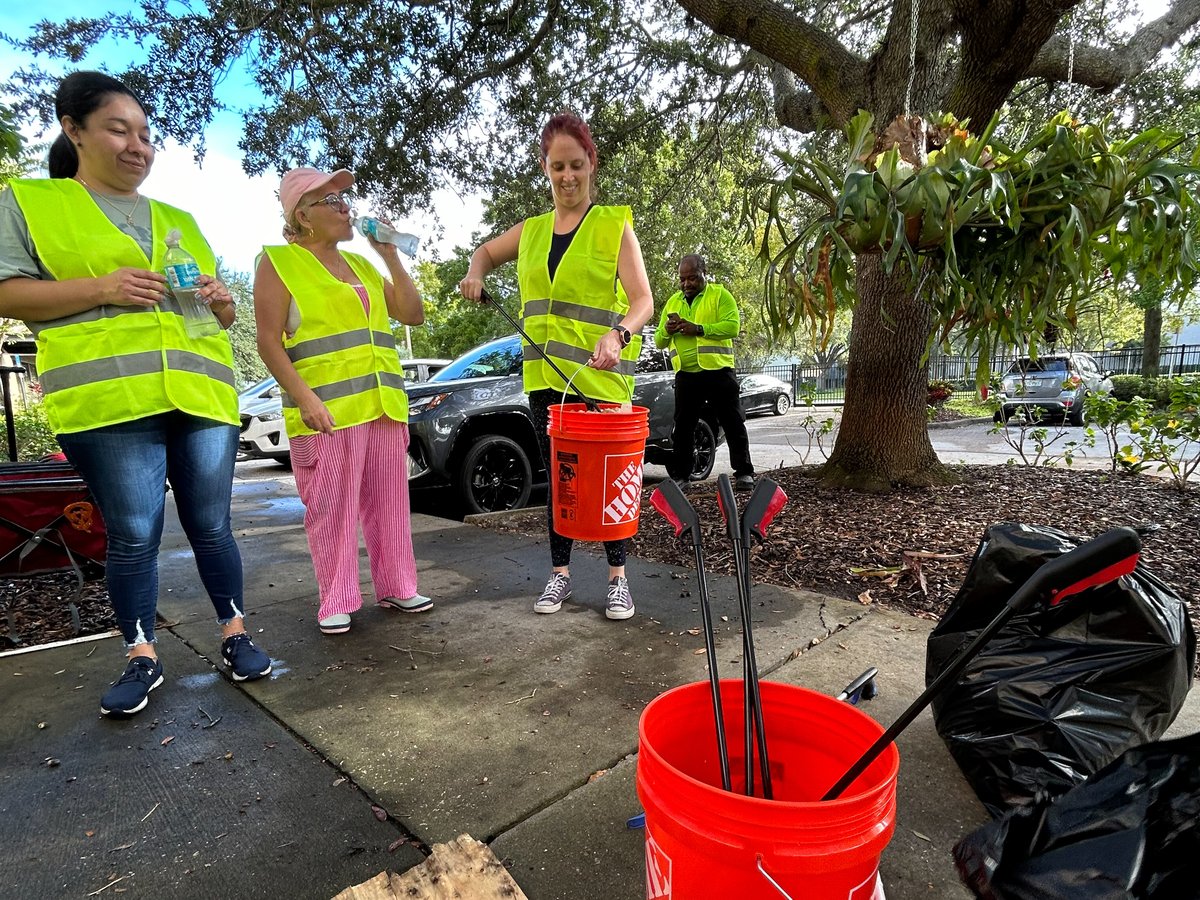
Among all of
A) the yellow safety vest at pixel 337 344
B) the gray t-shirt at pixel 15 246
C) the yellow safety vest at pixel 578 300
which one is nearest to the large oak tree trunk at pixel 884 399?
the yellow safety vest at pixel 578 300

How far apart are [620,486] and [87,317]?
6.28 feet

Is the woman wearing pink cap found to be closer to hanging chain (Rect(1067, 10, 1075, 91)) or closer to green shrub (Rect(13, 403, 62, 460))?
hanging chain (Rect(1067, 10, 1075, 91))

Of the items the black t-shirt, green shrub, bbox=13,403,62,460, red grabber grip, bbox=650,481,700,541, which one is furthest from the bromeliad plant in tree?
green shrub, bbox=13,403,62,460

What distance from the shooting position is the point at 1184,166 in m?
2.33

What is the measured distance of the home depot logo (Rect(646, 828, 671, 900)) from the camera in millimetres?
947

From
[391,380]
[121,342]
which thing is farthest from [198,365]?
[391,380]

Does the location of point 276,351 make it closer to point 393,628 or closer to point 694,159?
point 393,628

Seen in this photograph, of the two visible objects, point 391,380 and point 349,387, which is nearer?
point 349,387

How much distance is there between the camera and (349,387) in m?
2.63

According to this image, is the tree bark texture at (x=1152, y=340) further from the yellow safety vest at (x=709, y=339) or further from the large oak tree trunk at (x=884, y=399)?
the yellow safety vest at (x=709, y=339)

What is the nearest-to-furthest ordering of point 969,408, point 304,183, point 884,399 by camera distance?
point 304,183, point 884,399, point 969,408

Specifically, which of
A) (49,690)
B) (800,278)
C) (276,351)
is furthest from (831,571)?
(49,690)

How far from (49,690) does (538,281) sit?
2.40 m

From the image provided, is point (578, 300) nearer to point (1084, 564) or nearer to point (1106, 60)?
point (1084, 564)
